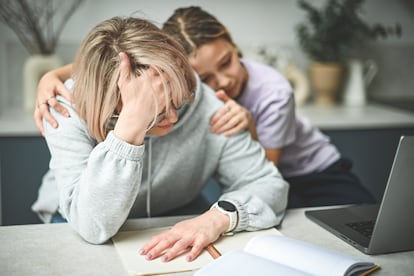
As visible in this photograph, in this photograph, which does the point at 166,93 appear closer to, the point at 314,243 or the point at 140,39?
the point at 140,39

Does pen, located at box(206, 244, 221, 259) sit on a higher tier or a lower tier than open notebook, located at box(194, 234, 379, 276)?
lower

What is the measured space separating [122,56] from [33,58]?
1486 millimetres

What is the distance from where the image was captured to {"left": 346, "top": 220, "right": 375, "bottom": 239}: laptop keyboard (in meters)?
1.24

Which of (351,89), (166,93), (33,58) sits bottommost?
(351,89)

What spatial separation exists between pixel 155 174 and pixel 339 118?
1399mm

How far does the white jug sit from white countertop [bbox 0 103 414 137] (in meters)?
0.06

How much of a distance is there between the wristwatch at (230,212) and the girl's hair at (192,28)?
513 millimetres

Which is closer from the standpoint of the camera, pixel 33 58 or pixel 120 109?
pixel 120 109

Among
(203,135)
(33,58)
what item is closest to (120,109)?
(203,135)

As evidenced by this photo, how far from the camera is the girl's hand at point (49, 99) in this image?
1312 mm

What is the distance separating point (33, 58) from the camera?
2527 mm

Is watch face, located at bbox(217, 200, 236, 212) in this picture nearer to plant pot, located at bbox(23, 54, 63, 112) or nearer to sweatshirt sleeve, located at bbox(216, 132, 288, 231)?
sweatshirt sleeve, located at bbox(216, 132, 288, 231)

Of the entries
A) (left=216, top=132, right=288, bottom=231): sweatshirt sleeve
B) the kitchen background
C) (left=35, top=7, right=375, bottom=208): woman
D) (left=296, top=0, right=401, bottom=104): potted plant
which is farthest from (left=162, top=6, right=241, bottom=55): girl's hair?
(left=296, top=0, right=401, bottom=104): potted plant

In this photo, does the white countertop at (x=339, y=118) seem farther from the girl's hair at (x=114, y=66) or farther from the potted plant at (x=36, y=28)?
the girl's hair at (x=114, y=66)
